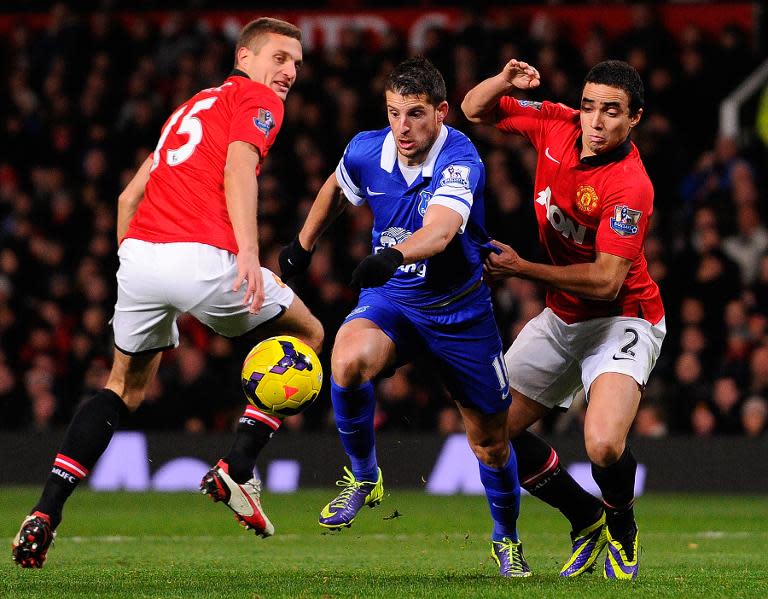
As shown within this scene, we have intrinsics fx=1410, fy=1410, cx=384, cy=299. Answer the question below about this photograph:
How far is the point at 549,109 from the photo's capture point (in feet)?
22.9

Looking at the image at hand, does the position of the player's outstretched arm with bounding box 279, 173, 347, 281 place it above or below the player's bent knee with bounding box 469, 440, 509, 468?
above

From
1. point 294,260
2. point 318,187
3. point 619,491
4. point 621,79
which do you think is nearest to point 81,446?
point 294,260

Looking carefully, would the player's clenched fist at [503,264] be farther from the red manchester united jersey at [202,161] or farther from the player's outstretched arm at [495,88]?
the red manchester united jersey at [202,161]

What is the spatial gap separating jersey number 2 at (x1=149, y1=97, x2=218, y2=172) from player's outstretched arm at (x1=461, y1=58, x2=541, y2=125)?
52.8 inches

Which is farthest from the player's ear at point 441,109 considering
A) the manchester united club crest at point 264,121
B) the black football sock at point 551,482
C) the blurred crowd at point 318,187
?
the blurred crowd at point 318,187

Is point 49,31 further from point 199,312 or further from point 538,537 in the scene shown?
point 199,312

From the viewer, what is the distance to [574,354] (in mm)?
6867

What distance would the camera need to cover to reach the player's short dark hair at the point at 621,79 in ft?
21.0

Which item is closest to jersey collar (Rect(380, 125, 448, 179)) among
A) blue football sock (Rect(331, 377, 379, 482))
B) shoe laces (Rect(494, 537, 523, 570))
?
blue football sock (Rect(331, 377, 379, 482))

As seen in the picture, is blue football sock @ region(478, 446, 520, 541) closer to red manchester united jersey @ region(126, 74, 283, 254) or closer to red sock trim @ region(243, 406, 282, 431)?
red sock trim @ region(243, 406, 282, 431)

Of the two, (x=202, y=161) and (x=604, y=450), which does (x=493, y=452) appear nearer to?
(x=604, y=450)

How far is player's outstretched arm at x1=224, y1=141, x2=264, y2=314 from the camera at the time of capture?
19.1 ft

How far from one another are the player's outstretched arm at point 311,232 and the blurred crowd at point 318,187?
18.1 ft

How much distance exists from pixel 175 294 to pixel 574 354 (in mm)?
2017
